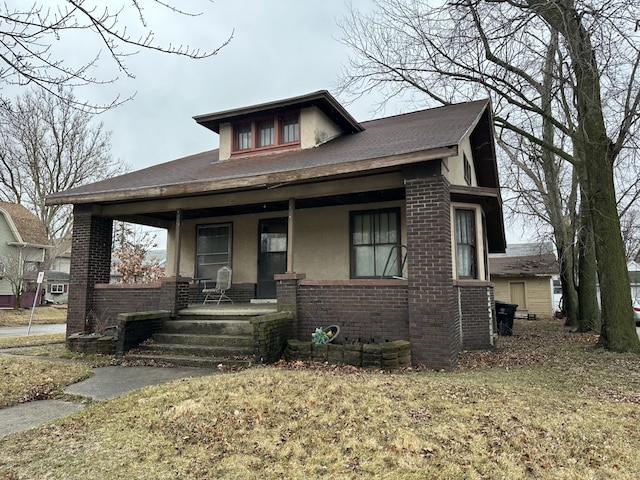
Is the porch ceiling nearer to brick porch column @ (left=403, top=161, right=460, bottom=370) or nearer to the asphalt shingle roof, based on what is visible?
brick porch column @ (left=403, top=161, right=460, bottom=370)

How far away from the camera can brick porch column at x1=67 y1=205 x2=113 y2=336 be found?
900 centimetres

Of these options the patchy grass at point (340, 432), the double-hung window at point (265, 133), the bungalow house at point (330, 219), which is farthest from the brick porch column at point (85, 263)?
the patchy grass at point (340, 432)

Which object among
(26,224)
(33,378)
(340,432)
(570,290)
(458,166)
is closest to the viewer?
(340,432)

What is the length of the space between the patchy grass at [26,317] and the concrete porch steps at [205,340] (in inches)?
638

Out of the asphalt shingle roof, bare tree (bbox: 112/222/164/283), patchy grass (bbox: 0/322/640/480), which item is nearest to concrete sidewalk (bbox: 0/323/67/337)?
bare tree (bbox: 112/222/164/283)

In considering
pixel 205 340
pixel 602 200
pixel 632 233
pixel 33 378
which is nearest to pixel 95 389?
pixel 33 378

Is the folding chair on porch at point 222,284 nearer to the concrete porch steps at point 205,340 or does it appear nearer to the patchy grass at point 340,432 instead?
the concrete porch steps at point 205,340

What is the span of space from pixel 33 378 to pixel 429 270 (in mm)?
5723

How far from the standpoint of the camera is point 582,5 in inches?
275

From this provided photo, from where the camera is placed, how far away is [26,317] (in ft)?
69.8

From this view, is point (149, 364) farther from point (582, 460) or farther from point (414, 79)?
point (414, 79)

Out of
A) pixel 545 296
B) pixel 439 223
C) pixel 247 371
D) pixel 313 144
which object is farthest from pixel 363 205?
pixel 545 296

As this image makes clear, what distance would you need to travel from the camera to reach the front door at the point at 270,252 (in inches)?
405

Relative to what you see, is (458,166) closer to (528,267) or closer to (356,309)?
(356,309)
